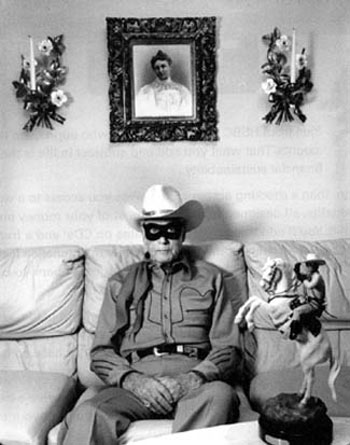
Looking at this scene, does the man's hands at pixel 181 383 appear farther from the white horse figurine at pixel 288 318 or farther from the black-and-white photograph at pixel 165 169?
the white horse figurine at pixel 288 318

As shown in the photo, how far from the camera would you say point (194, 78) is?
2.87m

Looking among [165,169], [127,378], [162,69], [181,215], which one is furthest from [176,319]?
[162,69]

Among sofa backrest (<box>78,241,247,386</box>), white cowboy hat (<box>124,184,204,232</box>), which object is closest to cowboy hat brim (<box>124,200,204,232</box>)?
white cowboy hat (<box>124,184,204,232</box>)

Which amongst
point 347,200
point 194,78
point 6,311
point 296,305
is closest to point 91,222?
point 6,311

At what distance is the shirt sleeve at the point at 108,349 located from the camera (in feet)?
7.32

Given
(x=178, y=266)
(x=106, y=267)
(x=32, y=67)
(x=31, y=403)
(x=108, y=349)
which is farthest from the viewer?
(x=32, y=67)

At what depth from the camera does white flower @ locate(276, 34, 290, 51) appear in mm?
2844

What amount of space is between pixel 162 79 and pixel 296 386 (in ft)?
4.80

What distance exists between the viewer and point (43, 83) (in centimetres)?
281

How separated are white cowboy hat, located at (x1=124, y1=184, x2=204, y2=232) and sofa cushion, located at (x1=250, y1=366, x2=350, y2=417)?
684 mm

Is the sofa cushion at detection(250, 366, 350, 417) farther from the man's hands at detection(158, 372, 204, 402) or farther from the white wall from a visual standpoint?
the white wall

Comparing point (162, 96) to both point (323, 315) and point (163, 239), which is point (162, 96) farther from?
point (323, 315)

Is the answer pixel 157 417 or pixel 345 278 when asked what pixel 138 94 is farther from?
pixel 157 417

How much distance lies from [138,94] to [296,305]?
5.27 feet
